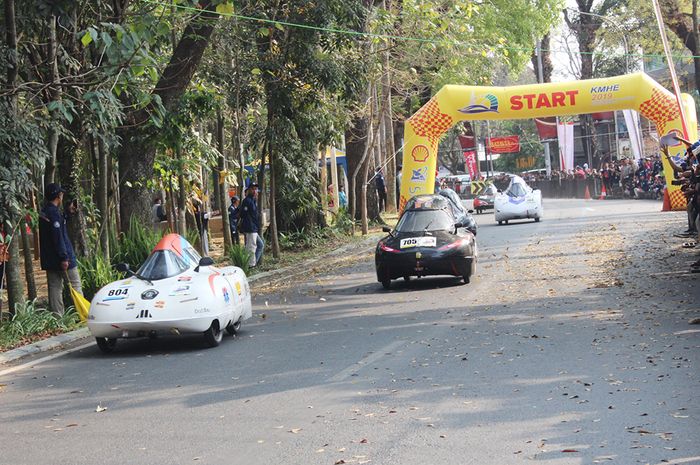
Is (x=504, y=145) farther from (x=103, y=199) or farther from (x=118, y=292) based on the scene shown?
(x=118, y=292)

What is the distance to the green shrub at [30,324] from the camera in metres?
13.6

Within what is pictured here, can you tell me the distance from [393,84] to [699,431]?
29868 mm

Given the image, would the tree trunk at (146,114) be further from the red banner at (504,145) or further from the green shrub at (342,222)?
the red banner at (504,145)

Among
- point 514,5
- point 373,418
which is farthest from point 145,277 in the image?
point 514,5

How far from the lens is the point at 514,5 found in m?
47.4

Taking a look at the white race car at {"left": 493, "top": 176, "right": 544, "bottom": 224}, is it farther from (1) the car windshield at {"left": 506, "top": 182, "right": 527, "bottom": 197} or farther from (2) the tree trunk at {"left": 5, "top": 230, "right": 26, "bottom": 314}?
(2) the tree trunk at {"left": 5, "top": 230, "right": 26, "bottom": 314}

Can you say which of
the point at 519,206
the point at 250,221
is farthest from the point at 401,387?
the point at 519,206

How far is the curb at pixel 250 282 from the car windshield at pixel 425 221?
3.55 metres

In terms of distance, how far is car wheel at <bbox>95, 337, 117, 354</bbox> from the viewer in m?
12.4

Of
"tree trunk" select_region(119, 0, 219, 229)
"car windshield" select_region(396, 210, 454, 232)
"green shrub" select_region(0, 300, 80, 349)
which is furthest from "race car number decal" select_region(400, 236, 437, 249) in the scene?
"green shrub" select_region(0, 300, 80, 349)

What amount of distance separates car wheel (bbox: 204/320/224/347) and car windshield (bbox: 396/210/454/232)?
7.00 metres

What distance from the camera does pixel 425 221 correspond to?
1894 cm

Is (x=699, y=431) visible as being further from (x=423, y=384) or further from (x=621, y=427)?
(x=423, y=384)

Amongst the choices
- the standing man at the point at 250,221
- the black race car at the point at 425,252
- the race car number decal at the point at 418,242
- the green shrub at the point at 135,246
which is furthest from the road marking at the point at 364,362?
the standing man at the point at 250,221
